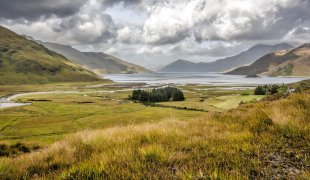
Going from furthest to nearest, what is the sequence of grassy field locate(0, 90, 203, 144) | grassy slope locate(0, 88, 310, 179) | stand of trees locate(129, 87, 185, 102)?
1. stand of trees locate(129, 87, 185, 102)
2. grassy field locate(0, 90, 203, 144)
3. grassy slope locate(0, 88, 310, 179)

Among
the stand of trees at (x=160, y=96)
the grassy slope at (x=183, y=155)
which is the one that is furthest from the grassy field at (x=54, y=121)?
the grassy slope at (x=183, y=155)

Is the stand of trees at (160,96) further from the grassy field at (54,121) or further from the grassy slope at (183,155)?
the grassy slope at (183,155)

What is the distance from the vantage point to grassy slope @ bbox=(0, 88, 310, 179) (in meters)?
6.36

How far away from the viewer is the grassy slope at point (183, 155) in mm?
6355

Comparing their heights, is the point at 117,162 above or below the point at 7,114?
above

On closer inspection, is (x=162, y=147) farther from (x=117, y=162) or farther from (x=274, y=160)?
(x=274, y=160)

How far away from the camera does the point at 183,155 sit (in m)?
7.42

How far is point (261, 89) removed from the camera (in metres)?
140

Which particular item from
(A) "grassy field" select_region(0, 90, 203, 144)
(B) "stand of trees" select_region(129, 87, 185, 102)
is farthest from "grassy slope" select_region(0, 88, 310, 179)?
(B) "stand of trees" select_region(129, 87, 185, 102)

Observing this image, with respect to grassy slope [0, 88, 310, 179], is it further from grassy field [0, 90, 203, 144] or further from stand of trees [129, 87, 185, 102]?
stand of trees [129, 87, 185, 102]

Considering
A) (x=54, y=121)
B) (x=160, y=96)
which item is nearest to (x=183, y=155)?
(x=54, y=121)

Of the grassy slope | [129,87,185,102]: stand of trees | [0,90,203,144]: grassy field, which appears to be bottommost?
[0,90,203,144]: grassy field

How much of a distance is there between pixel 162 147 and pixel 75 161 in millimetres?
2554

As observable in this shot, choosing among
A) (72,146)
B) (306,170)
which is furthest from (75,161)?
(306,170)
